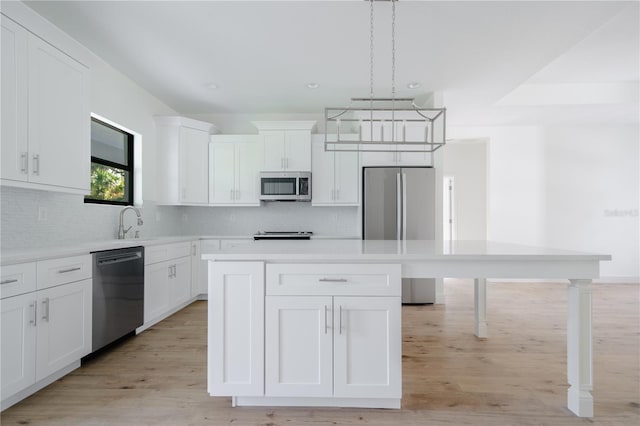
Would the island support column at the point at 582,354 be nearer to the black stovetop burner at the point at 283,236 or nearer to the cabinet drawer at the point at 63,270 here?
the cabinet drawer at the point at 63,270

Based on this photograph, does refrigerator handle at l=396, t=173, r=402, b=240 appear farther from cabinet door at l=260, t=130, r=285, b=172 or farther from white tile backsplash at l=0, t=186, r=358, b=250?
cabinet door at l=260, t=130, r=285, b=172

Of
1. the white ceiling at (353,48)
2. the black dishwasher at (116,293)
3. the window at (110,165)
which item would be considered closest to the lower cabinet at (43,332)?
the black dishwasher at (116,293)

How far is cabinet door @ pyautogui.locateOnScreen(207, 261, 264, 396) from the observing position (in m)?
1.91

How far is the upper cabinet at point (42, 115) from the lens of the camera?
2037 mm

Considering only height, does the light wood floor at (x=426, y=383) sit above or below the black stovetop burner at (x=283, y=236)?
below

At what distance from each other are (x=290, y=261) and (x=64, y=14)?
8.54 ft

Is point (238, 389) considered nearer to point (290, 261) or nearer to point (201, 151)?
point (290, 261)

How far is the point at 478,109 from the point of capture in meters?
4.96

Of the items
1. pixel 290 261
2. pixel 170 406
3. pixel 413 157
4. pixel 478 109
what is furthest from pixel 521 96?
pixel 170 406

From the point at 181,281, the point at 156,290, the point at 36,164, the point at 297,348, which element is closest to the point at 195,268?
the point at 181,281

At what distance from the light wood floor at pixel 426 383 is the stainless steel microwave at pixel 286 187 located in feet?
6.09

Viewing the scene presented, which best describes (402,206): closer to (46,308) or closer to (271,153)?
(271,153)

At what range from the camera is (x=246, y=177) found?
4848mm

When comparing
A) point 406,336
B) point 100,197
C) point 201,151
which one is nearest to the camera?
point 406,336
